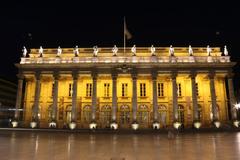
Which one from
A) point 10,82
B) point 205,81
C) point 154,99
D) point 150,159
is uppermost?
point 10,82

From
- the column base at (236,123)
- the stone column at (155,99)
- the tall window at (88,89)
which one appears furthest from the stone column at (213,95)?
the tall window at (88,89)

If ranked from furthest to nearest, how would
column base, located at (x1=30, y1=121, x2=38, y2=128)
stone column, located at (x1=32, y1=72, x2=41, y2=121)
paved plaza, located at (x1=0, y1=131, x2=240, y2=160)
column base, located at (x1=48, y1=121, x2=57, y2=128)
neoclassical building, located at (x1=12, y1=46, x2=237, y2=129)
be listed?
stone column, located at (x1=32, y1=72, x2=41, y2=121), neoclassical building, located at (x1=12, y1=46, x2=237, y2=129), column base, located at (x1=48, y1=121, x2=57, y2=128), column base, located at (x1=30, y1=121, x2=38, y2=128), paved plaza, located at (x1=0, y1=131, x2=240, y2=160)

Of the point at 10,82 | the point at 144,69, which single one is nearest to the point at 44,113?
the point at 144,69

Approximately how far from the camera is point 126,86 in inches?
1724

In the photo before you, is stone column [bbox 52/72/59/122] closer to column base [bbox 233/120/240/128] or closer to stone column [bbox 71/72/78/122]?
stone column [bbox 71/72/78/122]

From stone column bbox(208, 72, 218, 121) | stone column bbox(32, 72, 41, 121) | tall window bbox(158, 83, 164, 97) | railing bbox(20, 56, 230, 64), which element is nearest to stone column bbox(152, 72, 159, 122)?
railing bbox(20, 56, 230, 64)

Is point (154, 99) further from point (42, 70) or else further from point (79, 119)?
point (42, 70)

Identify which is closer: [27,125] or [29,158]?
[29,158]

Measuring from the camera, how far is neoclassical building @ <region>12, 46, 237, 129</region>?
39469 mm

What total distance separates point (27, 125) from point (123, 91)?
17693 mm

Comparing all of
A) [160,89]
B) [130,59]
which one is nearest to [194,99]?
[160,89]

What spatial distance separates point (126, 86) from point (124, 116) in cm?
549

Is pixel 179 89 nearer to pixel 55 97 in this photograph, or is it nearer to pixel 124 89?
pixel 124 89

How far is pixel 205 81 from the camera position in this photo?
43.1m
